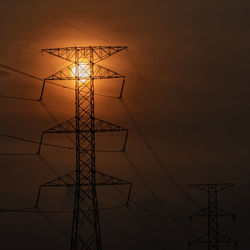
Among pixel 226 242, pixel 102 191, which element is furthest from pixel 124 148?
pixel 226 242

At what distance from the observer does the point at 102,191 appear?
31.2 meters

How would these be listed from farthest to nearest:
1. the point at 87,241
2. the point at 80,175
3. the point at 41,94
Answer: the point at 41,94, the point at 87,241, the point at 80,175

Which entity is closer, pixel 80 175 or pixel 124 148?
pixel 80 175

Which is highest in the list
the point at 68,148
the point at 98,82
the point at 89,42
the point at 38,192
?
the point at 89,42

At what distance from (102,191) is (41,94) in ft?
22.8

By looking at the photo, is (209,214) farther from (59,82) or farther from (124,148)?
(59,82)

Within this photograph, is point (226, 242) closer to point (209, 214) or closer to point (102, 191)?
point (209, 214)

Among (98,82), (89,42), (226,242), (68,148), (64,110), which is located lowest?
(226,242)

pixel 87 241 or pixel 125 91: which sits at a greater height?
pixel 125 91

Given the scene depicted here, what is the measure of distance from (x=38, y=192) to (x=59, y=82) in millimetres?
6979

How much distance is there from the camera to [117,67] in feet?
104

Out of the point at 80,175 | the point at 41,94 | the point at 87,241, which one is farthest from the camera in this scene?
the point at 41,94

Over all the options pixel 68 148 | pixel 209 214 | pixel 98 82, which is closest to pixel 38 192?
pixel 68 148

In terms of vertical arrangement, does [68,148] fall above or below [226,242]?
above
